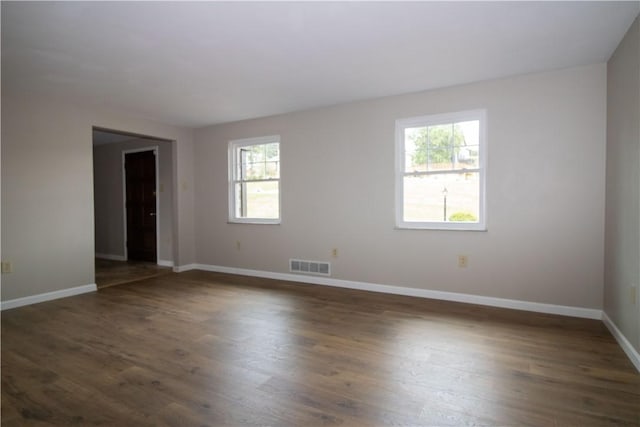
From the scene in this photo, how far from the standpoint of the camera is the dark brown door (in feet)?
21.7

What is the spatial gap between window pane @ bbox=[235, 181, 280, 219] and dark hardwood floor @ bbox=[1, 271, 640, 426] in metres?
1.80

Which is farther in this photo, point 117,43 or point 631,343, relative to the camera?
point 117,43

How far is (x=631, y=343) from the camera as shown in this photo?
2.50 metres

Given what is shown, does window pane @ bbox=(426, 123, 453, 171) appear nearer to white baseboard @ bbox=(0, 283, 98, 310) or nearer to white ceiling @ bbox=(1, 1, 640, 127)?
white ceiling @ bbox=(1, 1, 640, 127)

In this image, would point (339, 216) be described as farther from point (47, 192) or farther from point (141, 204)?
point (141, 204)

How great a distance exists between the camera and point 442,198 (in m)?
4.01

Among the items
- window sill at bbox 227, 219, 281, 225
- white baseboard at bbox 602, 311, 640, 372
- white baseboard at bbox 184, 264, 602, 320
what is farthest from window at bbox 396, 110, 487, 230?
window sill at bbox 227, 219, 281, 225

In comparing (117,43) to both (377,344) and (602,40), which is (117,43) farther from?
(602,40)

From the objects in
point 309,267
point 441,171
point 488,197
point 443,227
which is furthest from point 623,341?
point 309,267

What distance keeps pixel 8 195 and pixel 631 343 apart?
579cm

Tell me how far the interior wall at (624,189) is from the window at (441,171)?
105 centimetres

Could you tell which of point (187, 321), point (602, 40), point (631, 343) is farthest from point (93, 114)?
point (631, 343)

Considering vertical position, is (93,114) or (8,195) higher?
(93,114)

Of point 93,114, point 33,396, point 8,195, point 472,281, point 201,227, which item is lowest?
point 33,396
